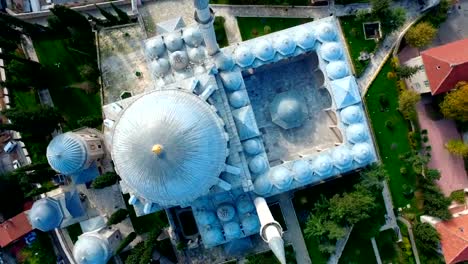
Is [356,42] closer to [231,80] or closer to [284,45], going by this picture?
[284,45]

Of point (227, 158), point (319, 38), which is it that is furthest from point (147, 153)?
point (319, 38)

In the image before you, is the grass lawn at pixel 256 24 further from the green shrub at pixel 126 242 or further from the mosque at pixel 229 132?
the green shrub at pixel 126 242

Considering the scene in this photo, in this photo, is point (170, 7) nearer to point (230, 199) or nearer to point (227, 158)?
point (227, 158)

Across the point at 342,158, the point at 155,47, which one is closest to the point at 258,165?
the point at 342,158

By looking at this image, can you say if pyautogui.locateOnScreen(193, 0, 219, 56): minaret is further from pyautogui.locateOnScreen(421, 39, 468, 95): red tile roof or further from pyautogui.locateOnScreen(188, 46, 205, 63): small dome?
pyautogui.locateOnScreen(421, 39, 468, 95): red tile roof

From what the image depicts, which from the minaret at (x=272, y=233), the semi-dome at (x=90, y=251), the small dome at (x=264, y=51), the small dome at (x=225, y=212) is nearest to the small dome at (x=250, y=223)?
the small dome at (x=225, y=212)

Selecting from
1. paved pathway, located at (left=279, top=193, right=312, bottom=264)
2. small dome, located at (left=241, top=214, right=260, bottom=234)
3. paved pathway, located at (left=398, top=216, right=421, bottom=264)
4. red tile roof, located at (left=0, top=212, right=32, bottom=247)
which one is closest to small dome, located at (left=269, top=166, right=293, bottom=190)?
small dome, located at (left=241, top=214, right=260, bottom=234)
